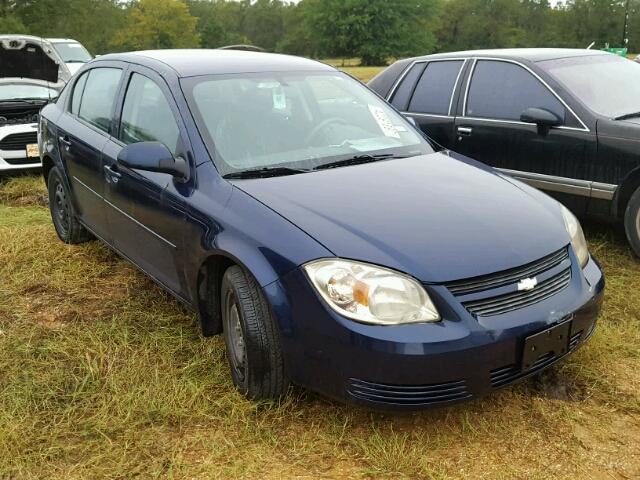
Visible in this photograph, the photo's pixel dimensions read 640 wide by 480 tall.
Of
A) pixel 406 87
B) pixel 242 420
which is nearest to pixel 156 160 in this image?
pixel 242 420

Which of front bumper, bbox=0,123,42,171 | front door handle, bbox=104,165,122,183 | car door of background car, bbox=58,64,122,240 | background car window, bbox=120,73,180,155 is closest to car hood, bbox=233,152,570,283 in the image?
background car window, bbox=120,73,180,155

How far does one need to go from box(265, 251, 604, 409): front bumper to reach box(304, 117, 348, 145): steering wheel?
1139mm

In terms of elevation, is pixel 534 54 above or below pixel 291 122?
above

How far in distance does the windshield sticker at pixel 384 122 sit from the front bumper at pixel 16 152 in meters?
5.34

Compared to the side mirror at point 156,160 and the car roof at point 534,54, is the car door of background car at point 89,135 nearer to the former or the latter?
the side mirror at point 156,160

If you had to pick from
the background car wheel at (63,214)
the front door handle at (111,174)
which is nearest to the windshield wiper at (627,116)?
the front door handle at (111,174)

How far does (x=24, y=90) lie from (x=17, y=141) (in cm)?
101

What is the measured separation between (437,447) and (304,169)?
4.70 ft

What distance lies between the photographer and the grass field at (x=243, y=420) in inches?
101

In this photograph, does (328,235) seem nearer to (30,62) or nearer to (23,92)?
(23,92)

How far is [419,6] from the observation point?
81312 mm

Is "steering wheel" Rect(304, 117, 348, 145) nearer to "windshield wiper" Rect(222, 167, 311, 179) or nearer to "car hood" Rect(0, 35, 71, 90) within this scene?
"windshield wiper" Rect(222, 167, 311, 179)

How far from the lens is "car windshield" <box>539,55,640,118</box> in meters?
4.88

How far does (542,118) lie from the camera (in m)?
4.88
